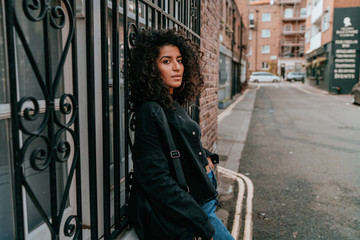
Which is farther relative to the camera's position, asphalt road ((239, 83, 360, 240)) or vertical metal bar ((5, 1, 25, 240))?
asphalt road ((239, 83, 360, 240))

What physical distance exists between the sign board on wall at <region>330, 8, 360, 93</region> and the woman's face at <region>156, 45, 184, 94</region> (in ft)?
88.0

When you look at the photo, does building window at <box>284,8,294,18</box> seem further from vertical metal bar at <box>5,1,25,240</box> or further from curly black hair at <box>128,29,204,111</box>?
vertical metal bar at <box>5,1,25,240</box>

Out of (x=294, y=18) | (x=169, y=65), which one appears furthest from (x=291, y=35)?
(x=169, y=65)

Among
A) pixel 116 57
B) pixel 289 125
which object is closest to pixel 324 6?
pixel 289 125

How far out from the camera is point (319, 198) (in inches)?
168

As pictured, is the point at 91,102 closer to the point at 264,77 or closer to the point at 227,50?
the point at 227,50

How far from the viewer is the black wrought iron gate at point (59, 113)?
1.16 metres

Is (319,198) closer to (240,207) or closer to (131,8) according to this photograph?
(240,207)

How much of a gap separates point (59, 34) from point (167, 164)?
91 centimetres

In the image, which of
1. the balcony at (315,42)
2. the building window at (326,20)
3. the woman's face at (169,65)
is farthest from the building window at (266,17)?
the woman's face at (169,65)

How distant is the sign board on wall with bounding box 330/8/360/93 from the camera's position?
2473 centimetres

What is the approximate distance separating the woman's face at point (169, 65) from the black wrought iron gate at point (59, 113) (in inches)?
9.2

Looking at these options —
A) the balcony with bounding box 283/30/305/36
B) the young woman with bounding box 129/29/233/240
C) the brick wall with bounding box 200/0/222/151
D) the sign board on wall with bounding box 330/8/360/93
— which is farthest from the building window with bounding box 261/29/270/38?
the young woman with bounding box 129/29/233/240

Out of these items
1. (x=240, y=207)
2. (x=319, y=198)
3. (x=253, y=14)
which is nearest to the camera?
(x=240, y=207)
